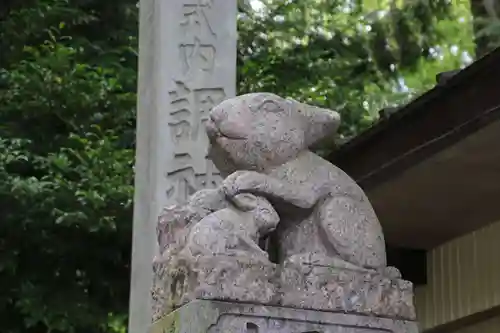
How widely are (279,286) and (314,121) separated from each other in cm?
55

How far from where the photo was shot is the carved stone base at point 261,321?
2.44 metres

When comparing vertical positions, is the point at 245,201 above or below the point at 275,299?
above

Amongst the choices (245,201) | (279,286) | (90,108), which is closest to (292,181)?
(245,201)

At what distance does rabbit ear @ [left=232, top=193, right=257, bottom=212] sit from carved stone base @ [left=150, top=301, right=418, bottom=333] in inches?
11.7

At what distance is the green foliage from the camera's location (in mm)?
6617

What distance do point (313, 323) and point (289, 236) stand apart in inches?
12.3

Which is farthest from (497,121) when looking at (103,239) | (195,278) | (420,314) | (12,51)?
(12,51)

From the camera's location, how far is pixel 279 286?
8.32 feet

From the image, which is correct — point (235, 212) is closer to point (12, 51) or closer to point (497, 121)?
point (497, 121)

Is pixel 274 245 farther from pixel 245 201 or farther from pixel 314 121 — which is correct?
pixel 314 121

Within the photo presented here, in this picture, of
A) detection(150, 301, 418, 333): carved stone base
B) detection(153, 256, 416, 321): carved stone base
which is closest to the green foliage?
detection(153, 256, 416, 321): carved stone base

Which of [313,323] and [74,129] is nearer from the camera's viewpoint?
[313,323]

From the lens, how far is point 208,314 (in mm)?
2436

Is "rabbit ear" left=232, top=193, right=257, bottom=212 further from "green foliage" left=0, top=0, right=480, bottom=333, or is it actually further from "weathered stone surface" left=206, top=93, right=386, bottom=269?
"green foliage" left=0, top=0, right=480, bottom=333
